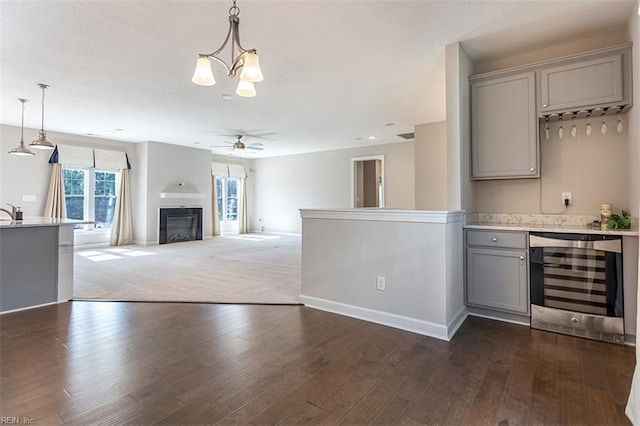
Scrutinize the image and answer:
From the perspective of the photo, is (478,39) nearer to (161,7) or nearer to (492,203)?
(492,203)

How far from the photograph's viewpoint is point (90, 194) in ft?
24.8

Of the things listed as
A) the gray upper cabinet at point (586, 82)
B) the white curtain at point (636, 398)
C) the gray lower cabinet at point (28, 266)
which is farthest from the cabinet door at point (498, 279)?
the gray lower cabinet at point (28, 266)

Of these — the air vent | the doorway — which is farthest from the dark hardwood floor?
the doorway

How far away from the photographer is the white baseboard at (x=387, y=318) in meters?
2.61

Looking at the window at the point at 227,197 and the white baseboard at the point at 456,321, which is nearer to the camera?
the white baseboard at the point at 456,321

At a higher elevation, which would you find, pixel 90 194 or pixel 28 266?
pixel 90 194

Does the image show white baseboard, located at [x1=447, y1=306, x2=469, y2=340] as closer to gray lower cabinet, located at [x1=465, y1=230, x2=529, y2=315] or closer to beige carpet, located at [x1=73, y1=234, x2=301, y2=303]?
gray lower cabinet, located at [x1=465, y1=230, x2=529, y2=315]

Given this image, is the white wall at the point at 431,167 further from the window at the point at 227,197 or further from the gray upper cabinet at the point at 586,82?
the window at the point at 227,197

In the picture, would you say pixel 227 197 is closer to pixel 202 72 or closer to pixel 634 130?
pixel 202 72

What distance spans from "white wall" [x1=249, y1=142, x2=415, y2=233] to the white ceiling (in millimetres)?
2615

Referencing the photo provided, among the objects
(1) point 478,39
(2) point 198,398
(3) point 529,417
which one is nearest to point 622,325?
(3) point 529,417

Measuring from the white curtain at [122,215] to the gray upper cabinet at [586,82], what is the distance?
28.1ft

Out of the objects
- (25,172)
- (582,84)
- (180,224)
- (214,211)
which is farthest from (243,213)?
(582,84)

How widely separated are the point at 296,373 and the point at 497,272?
208 centimetres
